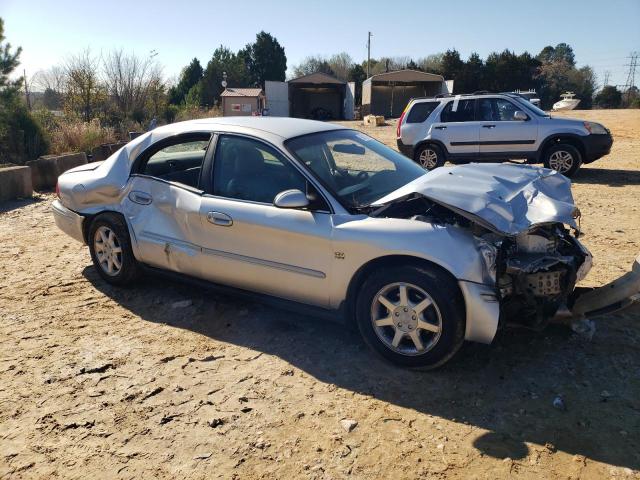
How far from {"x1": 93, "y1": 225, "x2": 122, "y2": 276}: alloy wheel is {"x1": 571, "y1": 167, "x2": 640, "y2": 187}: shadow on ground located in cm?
964

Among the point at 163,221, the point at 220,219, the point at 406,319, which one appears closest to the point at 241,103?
the point at 163,221

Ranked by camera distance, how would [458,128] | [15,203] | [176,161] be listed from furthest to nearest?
1. [458,128]
2. [15,203]
3. [176,161]

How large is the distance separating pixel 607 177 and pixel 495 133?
267 cm

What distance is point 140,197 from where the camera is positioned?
4.56 metres

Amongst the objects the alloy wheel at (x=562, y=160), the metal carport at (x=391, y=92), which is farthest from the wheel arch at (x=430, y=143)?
the metal carport at (x=391, y=92)

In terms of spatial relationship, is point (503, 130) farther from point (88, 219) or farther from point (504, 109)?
point (88, 219)

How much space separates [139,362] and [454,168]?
2.81 m

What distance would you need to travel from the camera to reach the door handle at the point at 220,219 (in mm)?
3906

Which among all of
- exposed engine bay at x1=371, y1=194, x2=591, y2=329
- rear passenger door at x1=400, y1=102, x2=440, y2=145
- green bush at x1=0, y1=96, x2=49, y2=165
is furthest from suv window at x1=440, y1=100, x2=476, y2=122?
green bush at x1=0, y1=96, x2=49, y2=165

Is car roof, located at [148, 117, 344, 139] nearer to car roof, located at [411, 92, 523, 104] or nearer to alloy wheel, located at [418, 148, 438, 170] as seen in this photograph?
alloy wheel, located at [418, 148, 438, 170]

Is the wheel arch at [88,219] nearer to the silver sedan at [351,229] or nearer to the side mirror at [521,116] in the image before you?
the silver sedan at [351,229]

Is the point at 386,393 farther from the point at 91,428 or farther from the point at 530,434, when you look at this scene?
the point at 91,428

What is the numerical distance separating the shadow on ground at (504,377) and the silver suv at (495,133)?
7.60 meters

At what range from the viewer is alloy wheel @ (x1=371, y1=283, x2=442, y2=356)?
3.20 metres
